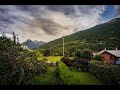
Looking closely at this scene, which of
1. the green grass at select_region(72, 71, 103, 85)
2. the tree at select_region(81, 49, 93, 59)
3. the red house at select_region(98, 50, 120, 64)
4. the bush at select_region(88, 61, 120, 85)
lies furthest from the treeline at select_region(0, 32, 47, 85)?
the red house at select_region(98, 50, 120, 64)

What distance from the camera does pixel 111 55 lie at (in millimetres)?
7594

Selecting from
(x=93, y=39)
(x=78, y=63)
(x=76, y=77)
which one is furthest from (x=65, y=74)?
(x=93, y=39)

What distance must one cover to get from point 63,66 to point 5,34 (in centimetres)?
165

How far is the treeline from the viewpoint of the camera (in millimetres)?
7504

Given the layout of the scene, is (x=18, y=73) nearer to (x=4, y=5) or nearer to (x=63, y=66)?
(x=63, y=66)

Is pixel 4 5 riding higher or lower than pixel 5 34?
higher

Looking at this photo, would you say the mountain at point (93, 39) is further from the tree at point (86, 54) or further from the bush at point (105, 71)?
the bush at point (105, 71)

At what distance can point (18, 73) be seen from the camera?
300 inches

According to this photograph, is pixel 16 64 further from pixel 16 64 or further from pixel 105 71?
pixel 105 71

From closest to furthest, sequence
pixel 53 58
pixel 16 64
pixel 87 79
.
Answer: pixel 87 79 → pixel 16 64 → pixel 53 58

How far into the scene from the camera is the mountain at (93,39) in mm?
7703

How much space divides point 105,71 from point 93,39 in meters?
0.87
